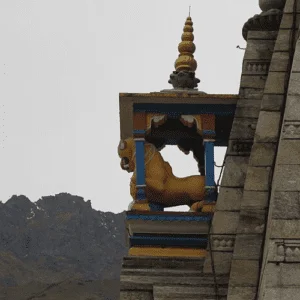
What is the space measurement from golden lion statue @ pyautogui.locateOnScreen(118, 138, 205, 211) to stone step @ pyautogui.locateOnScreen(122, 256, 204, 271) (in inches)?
42.0

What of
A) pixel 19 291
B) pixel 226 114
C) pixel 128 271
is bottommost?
pixel 19 291

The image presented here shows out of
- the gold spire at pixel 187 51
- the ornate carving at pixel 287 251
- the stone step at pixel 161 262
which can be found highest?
the gold spire at pixel 187 51

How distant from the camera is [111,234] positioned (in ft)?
263

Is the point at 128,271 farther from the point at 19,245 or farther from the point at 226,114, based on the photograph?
the point at 19,245

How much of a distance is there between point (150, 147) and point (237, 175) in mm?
2233

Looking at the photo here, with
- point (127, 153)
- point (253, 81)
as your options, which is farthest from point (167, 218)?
point (253, 81)

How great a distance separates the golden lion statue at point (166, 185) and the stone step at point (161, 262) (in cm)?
107

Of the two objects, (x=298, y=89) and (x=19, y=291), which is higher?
(x=298, y=89)

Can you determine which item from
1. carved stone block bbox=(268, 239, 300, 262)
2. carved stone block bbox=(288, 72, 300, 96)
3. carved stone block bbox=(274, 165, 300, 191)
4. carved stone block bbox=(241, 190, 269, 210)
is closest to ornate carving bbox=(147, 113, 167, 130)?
carved stone block bbox=(241, 190, 269, 210)

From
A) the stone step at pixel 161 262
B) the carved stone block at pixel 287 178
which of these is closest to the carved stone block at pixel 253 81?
the stone step at pixel 161 262

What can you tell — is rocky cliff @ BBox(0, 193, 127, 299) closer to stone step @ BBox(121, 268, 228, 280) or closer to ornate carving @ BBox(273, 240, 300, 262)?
stone step @ BBox(121, 268, 228, 280)

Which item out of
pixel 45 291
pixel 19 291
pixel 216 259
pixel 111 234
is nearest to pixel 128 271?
pixel 216 259

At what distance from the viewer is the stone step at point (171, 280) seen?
2400 cm

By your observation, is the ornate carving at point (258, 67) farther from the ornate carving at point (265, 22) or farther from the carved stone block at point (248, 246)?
the carved stone block at point (248, 246)
